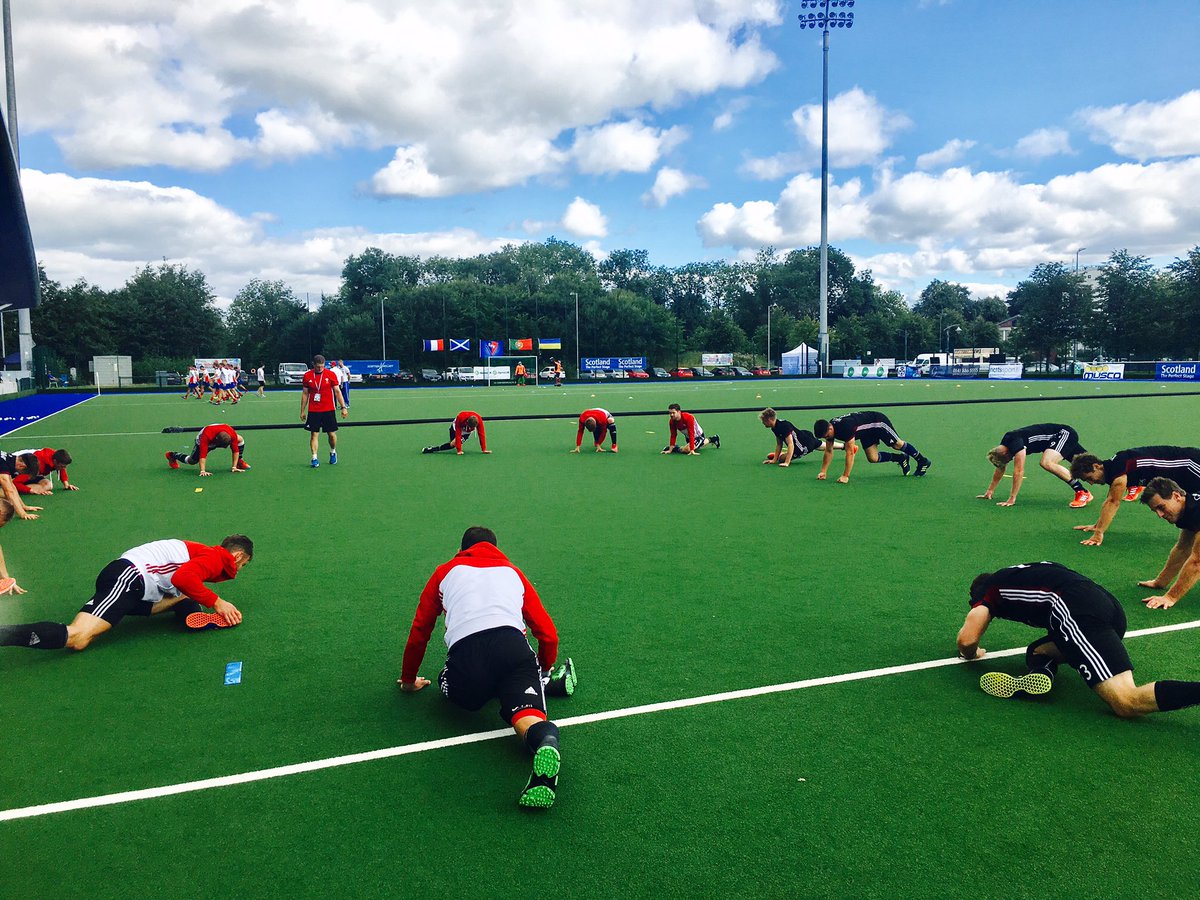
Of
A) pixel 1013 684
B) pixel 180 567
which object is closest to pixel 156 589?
pixel 180 567

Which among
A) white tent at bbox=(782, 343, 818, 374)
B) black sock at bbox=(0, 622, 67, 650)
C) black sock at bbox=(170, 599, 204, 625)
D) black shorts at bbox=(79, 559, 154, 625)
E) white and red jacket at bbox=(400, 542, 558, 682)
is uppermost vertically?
white tent at bbox=(782, 343, 818, 374)

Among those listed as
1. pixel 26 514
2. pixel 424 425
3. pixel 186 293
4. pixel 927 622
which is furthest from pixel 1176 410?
pixel 186 293

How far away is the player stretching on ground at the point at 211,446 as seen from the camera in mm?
14648

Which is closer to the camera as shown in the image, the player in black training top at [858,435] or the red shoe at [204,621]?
the red shoe at [204,621]

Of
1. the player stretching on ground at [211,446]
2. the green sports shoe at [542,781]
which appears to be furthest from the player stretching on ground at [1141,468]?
the player stretching on ground at [211,446]

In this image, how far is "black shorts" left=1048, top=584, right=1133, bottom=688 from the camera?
15.2ft

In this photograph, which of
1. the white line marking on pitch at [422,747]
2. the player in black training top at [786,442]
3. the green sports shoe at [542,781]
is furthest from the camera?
the player in black training top at [786,442]

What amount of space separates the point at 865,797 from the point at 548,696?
2.00 m

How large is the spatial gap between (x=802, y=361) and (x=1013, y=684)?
73.9 m

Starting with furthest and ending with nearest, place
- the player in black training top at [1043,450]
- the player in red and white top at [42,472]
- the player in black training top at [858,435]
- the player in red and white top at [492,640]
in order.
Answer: the player in black training top at [858,435] < the player in red and white top at [42,472] < the player in black training top at [1043,450] < the player in red and white top at [492,640]

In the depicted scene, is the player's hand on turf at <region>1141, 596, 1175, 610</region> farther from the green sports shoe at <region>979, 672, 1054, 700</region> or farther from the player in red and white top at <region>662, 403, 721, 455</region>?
the player in red and white top at <region>662, 403, 721, 455</region>

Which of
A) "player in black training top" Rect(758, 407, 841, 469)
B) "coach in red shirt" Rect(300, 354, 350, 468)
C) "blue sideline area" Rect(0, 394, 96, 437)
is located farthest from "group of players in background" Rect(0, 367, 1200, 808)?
"blue sideline area" Rect(0, 394, 96, 437)

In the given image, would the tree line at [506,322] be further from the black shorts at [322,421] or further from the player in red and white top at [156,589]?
the player in red and white top at [156,589]

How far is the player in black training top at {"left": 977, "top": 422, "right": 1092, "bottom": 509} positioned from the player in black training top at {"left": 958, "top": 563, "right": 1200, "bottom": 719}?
6.48 meters
